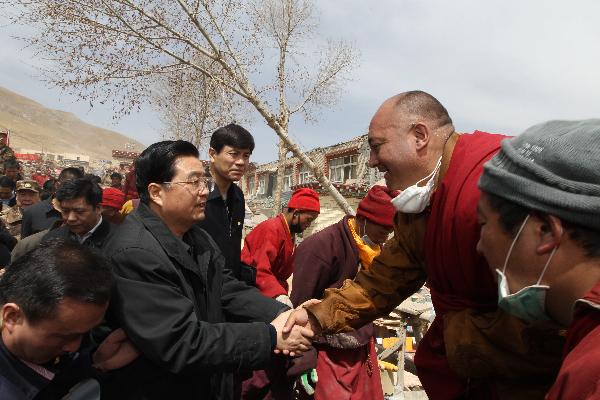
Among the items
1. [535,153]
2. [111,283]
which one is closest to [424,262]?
[535,153]

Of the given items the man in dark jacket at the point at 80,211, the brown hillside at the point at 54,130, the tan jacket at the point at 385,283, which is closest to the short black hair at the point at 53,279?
the tan jacket at the point at 385,283

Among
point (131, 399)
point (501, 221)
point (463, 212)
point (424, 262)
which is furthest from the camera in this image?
point (424, 262)

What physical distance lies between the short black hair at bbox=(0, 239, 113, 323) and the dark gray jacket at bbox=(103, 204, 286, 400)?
0.51 feet

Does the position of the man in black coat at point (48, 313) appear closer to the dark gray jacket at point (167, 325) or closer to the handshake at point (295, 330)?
the dark gray jacket at point (167, 325)

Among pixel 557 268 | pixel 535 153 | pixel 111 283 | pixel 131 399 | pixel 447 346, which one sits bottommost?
pixel 131 399

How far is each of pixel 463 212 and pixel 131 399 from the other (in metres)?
1.48

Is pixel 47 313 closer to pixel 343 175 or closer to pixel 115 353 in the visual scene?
pixel 115 353

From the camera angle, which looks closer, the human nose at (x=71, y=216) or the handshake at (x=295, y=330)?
the handshake at (x=295, y=330)

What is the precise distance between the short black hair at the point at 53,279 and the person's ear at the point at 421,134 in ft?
4.37

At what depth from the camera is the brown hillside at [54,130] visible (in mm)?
84625

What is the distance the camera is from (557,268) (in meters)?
1.07

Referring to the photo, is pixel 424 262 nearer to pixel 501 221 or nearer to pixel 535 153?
pixel 501 221

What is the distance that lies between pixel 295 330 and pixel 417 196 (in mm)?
1073

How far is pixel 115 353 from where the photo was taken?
6.02ft
